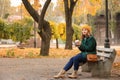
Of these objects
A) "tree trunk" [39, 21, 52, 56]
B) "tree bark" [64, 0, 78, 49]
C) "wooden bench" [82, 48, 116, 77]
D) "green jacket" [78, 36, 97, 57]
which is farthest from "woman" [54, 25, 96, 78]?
"tree bark" [64, 0, 78, 49]

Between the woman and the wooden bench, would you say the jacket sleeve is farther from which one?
the wooden bench

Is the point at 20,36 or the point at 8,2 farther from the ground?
the point at 8,2

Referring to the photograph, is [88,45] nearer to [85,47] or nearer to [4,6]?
[85,47]

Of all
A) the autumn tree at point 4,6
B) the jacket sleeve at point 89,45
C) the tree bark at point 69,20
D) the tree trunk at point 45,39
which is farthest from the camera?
the autumn tree at point 4,6

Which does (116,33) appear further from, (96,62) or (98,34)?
(96,62)

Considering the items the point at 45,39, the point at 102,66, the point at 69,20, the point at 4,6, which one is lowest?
the point at 102,66

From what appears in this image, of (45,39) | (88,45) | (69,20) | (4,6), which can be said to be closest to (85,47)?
(88,45)

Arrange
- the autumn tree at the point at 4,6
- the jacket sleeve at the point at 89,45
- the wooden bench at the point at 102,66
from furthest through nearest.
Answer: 1. the autumn tree at the point at 4,6
2. the wooden bench at the point at 102,66
3. the jacket sleeve at the point at 89,45

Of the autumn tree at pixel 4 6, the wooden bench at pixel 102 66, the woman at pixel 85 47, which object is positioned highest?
the autumn tree at pixel 4 6

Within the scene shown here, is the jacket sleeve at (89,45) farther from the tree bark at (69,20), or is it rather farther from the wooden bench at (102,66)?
the tree bark at (69,20)

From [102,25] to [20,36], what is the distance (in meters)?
33.1

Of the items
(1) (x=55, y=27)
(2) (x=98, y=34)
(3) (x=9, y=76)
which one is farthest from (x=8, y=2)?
(3) (x=9, y=76)

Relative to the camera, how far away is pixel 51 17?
309ft

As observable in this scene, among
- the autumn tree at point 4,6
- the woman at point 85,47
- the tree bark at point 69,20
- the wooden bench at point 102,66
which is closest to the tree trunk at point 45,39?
the tree bark at point 69,20
